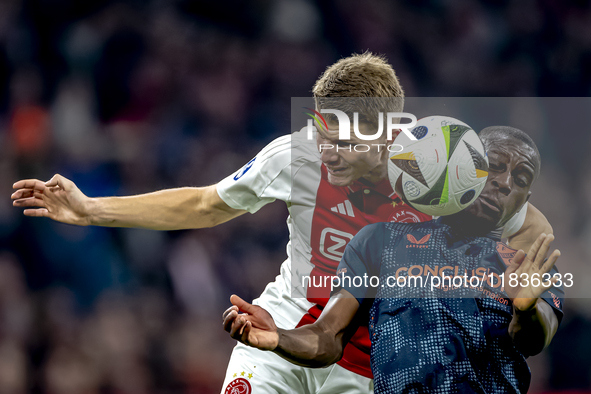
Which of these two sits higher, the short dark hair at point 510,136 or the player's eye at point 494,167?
the short dark hair at point 510,136

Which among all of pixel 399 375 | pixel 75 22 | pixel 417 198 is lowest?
pixel 399 375

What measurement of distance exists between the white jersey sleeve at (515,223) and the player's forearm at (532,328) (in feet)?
0.92

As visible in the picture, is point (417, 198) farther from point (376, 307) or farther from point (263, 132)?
point (263, 132)

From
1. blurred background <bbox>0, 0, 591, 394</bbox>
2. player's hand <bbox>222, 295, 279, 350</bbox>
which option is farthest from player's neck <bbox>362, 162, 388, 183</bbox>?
blurred background <bbox>0, 0, 591, 394</bbox>

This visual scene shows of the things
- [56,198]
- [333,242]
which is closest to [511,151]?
[333,242]

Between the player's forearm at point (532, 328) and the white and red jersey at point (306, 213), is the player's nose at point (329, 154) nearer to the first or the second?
the white and red jersey at point (306, 213)

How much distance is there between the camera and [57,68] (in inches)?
202

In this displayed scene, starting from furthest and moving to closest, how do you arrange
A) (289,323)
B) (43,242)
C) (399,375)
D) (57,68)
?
(57,68), (43,242), (289,323), (399,375)

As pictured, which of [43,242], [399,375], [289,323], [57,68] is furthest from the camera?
[57,68]

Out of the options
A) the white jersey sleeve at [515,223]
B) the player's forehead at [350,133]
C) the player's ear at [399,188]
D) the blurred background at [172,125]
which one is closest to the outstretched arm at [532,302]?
the white jersey sleeve at [515,223]

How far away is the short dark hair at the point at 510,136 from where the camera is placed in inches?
82.1

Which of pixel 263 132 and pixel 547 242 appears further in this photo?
pixel 263 132

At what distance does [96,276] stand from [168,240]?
67 centimetres

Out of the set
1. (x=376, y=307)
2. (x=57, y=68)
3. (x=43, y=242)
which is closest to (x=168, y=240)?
(x=43, y=242)
